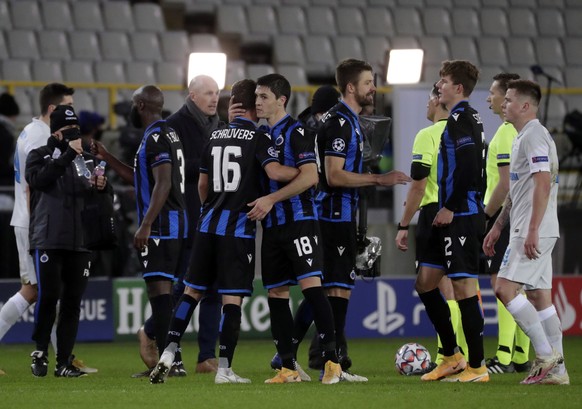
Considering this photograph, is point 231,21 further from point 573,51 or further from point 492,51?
point 573,51

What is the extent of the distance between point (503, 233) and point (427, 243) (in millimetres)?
1251

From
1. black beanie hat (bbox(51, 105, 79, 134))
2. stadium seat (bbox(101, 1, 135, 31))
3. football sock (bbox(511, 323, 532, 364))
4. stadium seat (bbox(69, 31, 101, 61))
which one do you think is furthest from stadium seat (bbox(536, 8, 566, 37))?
black beanie hat (bbox(51, 105, 79, 134))

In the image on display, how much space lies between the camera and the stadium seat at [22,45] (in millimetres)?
17094

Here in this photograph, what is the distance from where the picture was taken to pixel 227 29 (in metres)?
18.8

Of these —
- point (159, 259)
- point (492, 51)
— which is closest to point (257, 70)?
point (492, 51)

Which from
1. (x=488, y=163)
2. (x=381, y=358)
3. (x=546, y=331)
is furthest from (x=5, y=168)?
(x=546, y=331)

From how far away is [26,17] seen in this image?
1750 cm

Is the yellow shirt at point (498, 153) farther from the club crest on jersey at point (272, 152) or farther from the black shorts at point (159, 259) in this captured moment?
the black shorts at point (159, 259)

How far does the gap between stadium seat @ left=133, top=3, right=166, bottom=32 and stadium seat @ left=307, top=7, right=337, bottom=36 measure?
2.35 meters

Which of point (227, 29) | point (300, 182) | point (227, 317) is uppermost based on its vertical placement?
point (227, 29)

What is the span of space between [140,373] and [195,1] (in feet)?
36.0

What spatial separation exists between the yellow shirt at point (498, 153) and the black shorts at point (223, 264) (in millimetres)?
2282

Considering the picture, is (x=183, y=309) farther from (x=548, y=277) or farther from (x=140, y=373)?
(x=548, y=277)

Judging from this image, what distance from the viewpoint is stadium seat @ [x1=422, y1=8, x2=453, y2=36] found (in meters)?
20.1
